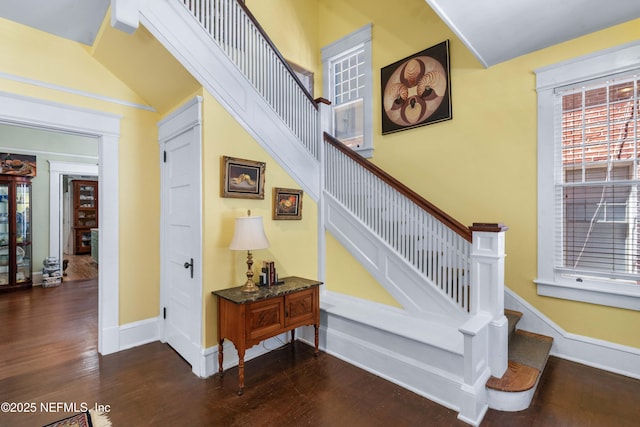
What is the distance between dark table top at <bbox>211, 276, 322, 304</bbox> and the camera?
8.19 ft

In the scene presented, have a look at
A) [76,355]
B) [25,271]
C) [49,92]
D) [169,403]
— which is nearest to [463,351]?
[169,403]

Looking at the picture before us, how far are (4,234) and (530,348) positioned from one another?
8.24 metres

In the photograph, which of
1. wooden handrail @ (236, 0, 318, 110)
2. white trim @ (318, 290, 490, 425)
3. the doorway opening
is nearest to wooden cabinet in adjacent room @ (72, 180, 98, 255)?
the doorway opening

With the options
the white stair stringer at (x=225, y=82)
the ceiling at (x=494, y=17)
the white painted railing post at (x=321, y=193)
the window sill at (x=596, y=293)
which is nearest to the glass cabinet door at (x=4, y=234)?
the ceiling at (x=494, y=17)

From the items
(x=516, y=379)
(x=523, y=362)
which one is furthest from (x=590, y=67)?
(x=516, y=379)

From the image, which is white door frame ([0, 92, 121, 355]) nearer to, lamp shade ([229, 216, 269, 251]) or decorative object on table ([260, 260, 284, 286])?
lamp shade ([229, 216, 269, 251])

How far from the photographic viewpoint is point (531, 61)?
310cm

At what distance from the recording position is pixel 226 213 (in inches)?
112

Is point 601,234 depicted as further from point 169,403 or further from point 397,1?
point 169,403

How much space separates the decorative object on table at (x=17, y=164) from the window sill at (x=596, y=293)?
827cm

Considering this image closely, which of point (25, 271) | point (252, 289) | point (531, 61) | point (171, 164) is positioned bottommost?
point (25, 271)

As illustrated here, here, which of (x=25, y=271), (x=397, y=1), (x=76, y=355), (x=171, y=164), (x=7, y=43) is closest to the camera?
(x=7, y=43)

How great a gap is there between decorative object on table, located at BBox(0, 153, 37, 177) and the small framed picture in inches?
219

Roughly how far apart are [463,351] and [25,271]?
742 centimetres
